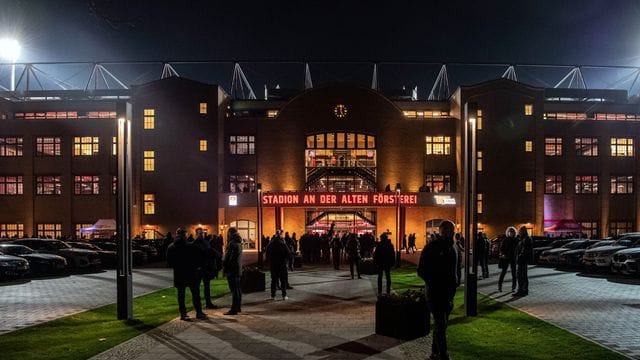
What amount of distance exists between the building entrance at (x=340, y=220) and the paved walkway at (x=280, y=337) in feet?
87.7

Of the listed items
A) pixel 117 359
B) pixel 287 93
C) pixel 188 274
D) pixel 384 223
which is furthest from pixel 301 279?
pixel 287 93

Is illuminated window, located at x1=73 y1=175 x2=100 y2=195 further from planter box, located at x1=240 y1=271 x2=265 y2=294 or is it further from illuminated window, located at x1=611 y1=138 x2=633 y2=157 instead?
illuminated window, located at x1=611 y1=138 x2=633 y2=157

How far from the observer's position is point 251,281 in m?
16.1

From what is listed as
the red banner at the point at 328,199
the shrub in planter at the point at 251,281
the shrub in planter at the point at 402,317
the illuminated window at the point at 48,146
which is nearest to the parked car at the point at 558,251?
the red banner at the point at 328,199

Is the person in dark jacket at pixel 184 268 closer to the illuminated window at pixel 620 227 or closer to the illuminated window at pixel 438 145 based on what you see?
the illuminated window at pixel 438 145

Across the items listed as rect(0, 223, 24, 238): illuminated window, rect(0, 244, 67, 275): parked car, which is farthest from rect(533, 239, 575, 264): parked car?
rect(0, 223, 24, 238): illuminated window

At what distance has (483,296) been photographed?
15062 mm

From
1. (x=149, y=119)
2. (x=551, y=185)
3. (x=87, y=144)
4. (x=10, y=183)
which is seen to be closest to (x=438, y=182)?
(x=551, y=185)

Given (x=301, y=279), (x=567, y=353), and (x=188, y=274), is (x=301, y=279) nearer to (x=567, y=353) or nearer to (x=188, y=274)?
(x=188, y=274)

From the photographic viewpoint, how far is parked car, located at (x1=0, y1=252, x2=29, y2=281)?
20.2 metres

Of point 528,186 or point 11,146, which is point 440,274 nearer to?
point 528,186

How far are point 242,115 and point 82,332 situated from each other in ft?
118

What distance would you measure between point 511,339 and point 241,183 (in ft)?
110

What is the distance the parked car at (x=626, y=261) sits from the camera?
64.5ft
